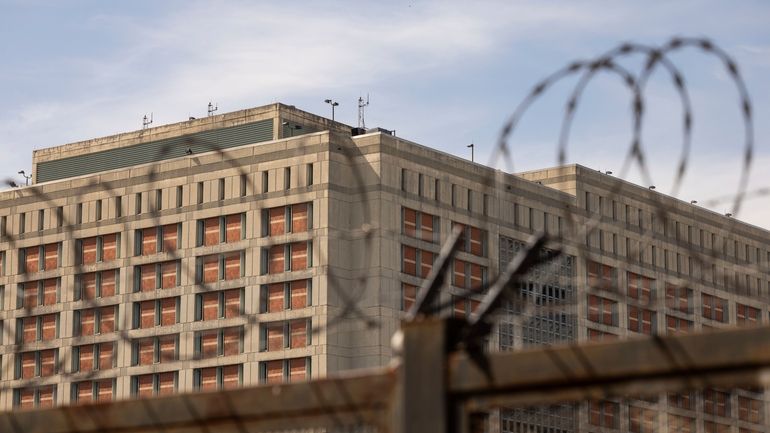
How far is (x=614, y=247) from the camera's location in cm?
12244

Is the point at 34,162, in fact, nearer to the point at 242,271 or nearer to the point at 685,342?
→ the point at 242,271

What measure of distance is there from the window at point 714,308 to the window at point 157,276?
41.6 metres

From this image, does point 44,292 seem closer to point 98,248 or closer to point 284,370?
point 98,248

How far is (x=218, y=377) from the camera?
108750 mm

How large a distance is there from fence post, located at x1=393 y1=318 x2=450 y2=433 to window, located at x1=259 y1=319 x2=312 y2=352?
91.3 meters

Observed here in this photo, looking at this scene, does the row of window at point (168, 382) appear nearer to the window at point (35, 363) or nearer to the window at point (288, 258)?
the window at point (35, 363)

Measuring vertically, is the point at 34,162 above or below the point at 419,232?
above

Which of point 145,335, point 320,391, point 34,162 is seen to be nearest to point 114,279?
point 145,335

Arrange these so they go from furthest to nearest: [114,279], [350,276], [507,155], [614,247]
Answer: [614,247] → [114,279] → [350,276] → [507,155]

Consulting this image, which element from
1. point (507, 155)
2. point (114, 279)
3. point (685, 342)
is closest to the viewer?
point (685, 342)

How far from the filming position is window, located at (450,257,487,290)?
110m

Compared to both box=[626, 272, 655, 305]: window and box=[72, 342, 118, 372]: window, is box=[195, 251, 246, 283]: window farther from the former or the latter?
box=[626, 272, 655, 305]: window

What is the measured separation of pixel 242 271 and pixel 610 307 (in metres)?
28.3

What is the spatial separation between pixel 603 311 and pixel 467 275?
14087 millimetres
